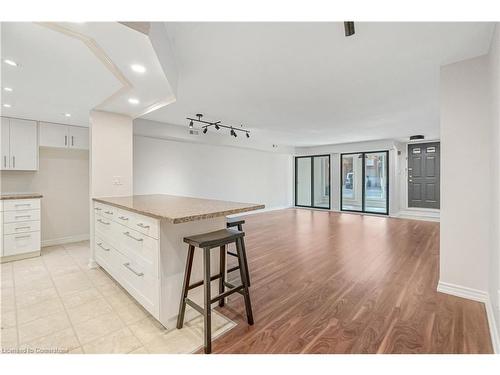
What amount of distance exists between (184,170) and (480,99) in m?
5.35

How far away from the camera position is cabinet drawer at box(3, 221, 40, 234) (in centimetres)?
339

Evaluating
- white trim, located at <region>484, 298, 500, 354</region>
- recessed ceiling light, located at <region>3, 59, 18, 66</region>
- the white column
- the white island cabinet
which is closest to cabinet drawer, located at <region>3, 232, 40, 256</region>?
the white island cabinet

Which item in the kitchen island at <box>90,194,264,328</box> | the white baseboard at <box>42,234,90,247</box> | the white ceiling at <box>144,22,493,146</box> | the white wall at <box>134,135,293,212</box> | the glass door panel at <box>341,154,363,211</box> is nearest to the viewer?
the kitchen island at <box>90,194,264,328</box>

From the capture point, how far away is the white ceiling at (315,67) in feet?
6.30

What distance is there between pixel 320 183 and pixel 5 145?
8.73 m

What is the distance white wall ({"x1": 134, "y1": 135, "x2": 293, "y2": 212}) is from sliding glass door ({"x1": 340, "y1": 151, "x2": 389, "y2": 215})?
7.01ft

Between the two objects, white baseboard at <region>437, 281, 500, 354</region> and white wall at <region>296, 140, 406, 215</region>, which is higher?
white wall at <region>296, 140, 406, 215</region>

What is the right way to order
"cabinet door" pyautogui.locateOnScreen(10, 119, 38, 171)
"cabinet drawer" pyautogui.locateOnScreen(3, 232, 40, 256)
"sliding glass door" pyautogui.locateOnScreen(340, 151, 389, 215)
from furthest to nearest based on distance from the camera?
"sliding glass door" pyautogui.locateOnScreen(340, 151, 389, 215) < "cabinet door" pyautogui.locateOnScreen(10, 119, 38, 171) < "cabinet drawer" pyautogui.locateOnScreen(3, 232, 40, 256)

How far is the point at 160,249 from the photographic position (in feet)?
5.89

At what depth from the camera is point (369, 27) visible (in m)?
1.85

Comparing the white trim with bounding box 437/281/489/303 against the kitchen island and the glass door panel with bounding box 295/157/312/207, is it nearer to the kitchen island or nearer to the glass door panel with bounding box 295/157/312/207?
the kitchen island

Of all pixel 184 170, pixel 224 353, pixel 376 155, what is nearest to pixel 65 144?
pixel 184 170


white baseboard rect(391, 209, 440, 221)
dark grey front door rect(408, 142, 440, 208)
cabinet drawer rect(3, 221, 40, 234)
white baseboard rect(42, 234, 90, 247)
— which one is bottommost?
white baseboard rect(42, 234, 90, 247)
